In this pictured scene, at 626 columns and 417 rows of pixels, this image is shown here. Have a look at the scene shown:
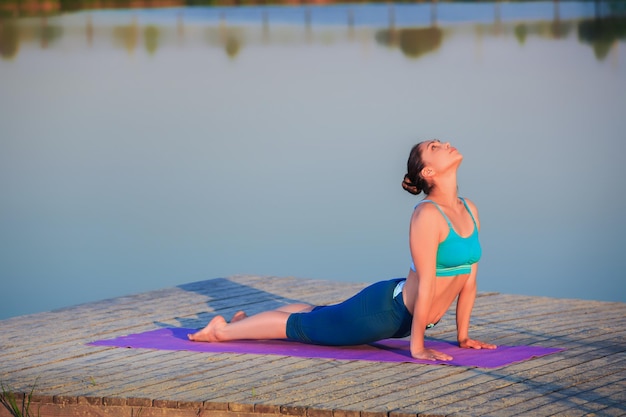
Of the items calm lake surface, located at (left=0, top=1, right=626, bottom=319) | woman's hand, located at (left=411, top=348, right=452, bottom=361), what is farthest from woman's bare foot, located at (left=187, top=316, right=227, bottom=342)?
calm lake surface, located at (left=0, top=1, right=626, bottom=319)

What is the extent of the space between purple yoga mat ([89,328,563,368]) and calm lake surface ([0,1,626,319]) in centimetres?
546

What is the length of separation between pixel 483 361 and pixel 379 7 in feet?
153

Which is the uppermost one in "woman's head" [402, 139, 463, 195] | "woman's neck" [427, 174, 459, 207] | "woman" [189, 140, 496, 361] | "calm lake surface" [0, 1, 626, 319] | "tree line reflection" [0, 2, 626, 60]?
"woman's head" [402, 139, 463, 195]

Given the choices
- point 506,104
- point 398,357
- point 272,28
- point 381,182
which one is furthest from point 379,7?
point 398,357

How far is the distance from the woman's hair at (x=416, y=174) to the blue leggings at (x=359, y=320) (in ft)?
1.58

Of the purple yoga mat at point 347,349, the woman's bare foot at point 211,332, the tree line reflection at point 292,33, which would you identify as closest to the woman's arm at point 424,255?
the purple yoga mat at point 347,349

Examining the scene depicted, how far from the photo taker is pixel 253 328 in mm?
7215

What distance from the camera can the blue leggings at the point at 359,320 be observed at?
6.78 m

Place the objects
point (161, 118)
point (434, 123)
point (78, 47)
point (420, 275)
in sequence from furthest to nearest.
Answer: point (78, 47)
point (161, 118)
point (434, 123)
point (420, 275)

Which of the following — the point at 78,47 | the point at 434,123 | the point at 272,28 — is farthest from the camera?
the point at 272,28

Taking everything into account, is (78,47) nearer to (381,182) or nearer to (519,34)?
(519,34)

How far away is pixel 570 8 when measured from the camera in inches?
1982

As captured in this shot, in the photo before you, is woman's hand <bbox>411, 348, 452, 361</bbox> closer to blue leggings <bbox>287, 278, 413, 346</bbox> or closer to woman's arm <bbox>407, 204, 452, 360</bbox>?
woman's arm <bbox>407, 204, 452, 360</bbox>

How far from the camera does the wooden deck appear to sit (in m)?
5.85
